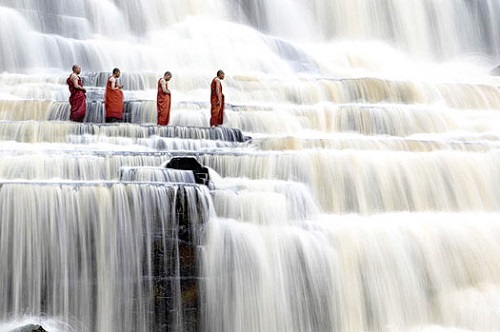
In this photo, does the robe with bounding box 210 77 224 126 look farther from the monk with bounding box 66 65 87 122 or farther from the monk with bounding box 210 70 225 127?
the monk with bounding box 66 65 87 122

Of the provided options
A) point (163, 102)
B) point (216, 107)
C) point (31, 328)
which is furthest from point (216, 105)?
point (31, 328)

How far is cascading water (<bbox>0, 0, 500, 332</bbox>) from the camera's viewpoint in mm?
9984

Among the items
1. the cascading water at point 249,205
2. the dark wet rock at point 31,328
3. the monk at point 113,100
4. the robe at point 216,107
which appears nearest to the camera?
the dark wet rock at point 31,328

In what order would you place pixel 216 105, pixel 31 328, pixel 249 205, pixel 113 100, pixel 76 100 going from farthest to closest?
pixel 216 105, pixel 113 100, pixel 76 100, pixel 249 205, pixel 31 328

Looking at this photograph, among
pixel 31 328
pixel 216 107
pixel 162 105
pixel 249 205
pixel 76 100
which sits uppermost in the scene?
pixel 76 100

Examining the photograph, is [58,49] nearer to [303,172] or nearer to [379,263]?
[303,172]

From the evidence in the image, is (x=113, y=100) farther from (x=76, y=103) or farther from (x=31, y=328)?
(x=31, y=328)

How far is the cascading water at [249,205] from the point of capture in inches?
393

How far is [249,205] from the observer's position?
1120 centimetres

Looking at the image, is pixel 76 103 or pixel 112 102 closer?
pixel 76 103

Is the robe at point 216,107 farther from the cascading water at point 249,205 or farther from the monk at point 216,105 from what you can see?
the cascading water at point 249,205

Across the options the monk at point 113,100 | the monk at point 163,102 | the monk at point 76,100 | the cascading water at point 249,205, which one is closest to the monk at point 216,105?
the cascading water at point 249,205

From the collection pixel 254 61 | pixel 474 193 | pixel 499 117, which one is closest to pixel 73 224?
pixel 474 193

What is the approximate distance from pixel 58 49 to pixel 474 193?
488 inches
